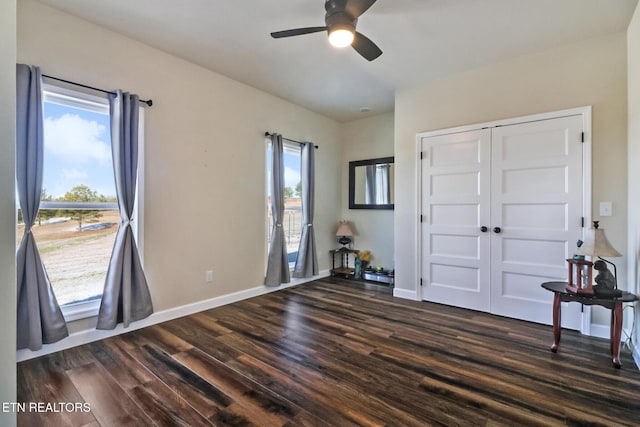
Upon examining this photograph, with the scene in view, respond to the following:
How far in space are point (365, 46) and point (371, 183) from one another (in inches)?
111

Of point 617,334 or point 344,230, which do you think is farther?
point 344,230

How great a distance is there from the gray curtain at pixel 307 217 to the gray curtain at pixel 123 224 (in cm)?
227

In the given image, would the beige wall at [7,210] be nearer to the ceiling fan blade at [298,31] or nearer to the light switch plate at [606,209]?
the ceiling fan blade at [298,31]

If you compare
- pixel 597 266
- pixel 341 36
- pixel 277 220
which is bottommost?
pixel 597 266

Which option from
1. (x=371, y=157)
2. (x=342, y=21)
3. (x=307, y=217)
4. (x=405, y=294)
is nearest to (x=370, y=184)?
(x=371, y=157)

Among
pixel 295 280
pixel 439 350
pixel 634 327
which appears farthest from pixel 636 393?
pixel 295 280

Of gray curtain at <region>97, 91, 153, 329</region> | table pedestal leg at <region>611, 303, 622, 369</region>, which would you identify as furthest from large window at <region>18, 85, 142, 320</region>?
table pedestal leg at <region>611, 303, 622, 369</region>

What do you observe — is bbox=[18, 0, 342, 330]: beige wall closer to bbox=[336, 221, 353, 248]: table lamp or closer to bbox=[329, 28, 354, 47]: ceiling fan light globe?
bbox=[336, 221, 353, 248]: table lamp

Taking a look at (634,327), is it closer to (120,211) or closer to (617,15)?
(617,15)

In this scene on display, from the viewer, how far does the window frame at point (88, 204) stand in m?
2.44

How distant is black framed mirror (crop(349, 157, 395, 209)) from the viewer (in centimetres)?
483

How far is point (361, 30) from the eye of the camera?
8.73ft

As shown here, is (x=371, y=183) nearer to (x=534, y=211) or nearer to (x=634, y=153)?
(x=534, y=211)

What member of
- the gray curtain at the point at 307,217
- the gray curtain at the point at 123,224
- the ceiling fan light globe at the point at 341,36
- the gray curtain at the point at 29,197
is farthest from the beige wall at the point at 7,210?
the gray curtain at the point at 307,217
